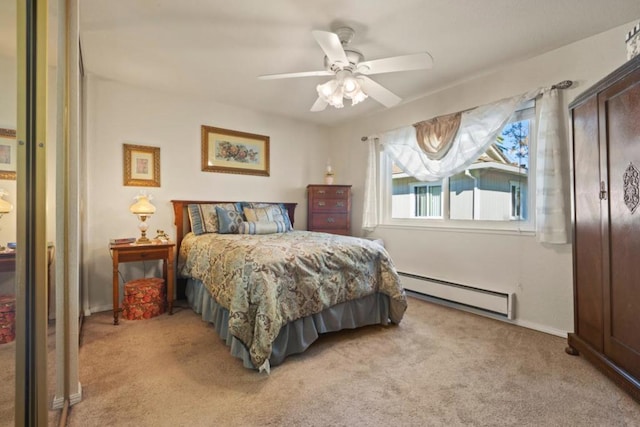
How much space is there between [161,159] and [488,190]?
3.51 m

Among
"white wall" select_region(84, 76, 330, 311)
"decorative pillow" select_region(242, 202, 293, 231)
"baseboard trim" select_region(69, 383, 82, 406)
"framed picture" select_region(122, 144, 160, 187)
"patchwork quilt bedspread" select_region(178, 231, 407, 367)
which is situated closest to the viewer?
"baseboard trim" select_region(69, 383, 82, 406)

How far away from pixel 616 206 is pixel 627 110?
0.52 meters

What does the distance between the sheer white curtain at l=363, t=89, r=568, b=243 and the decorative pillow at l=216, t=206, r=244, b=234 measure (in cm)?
169

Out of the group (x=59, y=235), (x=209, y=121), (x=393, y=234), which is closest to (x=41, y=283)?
(x=59, y=235)

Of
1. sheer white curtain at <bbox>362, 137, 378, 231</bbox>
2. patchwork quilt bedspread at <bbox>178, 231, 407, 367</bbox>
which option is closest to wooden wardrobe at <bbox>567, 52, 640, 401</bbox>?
patchwork quilt bedspread at <bbox>178, 231, 407, 367</bbox>

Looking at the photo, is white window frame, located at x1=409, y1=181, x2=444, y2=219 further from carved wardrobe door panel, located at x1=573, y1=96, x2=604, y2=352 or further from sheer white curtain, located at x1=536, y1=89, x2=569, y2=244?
carved wardrobe door panel, located at x1=573, y1=96, x2=604, y2=352

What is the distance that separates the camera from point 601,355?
1785 mm

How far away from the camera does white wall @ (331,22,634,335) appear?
233 centimetres

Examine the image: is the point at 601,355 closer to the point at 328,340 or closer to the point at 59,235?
the point at 328,340

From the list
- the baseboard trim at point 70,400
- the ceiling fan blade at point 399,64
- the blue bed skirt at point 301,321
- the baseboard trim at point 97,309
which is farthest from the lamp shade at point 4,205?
the baseboard trim at point 97,309

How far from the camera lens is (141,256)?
9.09 ft

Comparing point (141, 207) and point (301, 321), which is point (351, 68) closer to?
point (301, 321)

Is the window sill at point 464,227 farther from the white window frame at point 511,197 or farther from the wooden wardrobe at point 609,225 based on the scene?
the wooden wardrobe at point 609,225

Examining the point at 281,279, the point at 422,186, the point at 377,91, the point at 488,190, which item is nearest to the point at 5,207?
the point at 281,279
